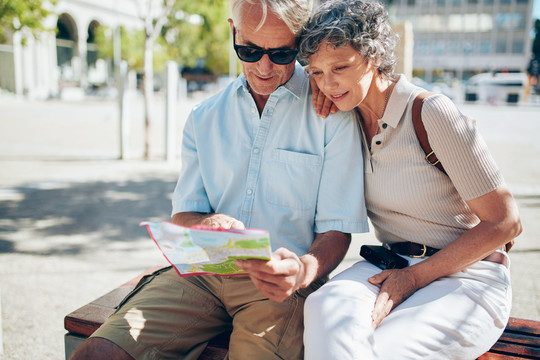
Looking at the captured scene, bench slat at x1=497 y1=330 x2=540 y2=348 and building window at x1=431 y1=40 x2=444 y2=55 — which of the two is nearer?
bench slat at x1=497 y1=330 x2=540 y2=348

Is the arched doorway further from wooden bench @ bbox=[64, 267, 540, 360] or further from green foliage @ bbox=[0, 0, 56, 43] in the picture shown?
wooden bench @ bbox=[64, 267, 540, 360]

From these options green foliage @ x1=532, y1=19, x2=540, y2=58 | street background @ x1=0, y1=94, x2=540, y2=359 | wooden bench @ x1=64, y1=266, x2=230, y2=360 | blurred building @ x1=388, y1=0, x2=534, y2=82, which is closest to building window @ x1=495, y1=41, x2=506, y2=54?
blurred building @ x1=388, y1=0, x2=534, y2=82

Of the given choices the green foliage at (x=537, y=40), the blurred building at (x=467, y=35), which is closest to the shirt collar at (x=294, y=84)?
the blurred building at (x=467, y=35)

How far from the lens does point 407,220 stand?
2.17 metres

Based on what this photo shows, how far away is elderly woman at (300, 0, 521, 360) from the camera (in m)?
1.75

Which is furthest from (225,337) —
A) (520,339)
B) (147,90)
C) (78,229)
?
(147,90)

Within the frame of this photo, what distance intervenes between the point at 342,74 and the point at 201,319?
49.4 inches

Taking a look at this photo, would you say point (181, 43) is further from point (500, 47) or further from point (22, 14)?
point (500, 47)

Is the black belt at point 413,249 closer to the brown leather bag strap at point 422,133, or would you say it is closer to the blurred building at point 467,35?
the brown leather bag strap at point 422,133

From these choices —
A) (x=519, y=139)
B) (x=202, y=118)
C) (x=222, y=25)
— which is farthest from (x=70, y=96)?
(x=202, y=118)

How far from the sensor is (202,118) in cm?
247

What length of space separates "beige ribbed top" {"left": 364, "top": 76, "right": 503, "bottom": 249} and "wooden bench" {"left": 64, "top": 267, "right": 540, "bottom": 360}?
1.59 ft

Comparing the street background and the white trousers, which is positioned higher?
the white trousers

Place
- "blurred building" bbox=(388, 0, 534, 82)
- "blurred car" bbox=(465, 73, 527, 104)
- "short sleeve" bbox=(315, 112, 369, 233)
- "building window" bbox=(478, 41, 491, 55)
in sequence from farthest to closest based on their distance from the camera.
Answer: "building window" bbox=(478, 41, 491, 55)
"blurred building" bbox=(388, 0, 534, 82)
"blurred car" bbox=(465, 73, 527, 104)
"short sleeve" bbox=(315, 112, 369, 233)
